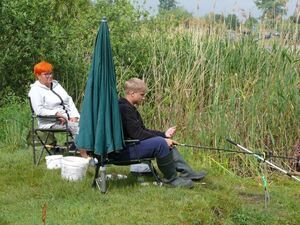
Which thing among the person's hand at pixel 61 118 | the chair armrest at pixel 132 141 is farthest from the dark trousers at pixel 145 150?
the person's hand at pixel 61 118

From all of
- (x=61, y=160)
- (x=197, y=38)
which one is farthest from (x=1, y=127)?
Answer: (x=197, y=38)

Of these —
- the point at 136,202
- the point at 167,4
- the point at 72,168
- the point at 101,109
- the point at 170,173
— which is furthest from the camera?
the point at 167,4

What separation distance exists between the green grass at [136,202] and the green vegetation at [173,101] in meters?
0.01

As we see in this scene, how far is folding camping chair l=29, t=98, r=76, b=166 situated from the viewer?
7.17 metres

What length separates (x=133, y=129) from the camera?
230 inches

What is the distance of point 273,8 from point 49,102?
366cm

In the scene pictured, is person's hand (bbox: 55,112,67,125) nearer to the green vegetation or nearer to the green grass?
the green vegetation

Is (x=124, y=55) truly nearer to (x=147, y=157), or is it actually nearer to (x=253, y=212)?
(x=147, y=157)

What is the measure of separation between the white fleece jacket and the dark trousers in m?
Answer: 1.73

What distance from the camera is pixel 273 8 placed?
9000 mm

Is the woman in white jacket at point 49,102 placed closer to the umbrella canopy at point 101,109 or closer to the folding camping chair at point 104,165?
the folding camping chair at point 104,165

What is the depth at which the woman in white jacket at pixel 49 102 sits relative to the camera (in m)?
7.29

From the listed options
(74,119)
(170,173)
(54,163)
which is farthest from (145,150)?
(74,119)

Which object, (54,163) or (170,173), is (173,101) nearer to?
(54,163)
